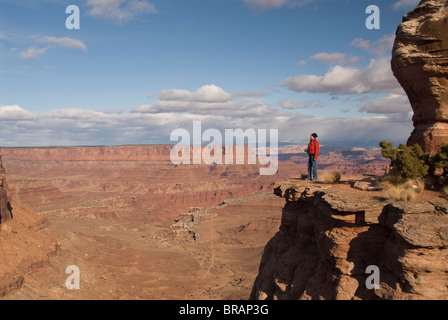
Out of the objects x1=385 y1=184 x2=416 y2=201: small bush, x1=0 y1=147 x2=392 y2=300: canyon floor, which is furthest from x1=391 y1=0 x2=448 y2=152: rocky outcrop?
x1=0 y1=147 x2=392 y2=300: canyon floor

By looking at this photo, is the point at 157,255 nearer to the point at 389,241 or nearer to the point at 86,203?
the point at 389,241

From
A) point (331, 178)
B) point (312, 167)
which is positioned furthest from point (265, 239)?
point (331, 178)

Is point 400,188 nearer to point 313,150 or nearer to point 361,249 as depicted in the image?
point 361,249

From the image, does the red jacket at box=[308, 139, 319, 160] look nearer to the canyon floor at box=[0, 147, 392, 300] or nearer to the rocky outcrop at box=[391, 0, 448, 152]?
the rocky outcrop at box=[391, 0, 448, 152]

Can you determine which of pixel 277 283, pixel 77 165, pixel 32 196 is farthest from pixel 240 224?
pixel 77 165

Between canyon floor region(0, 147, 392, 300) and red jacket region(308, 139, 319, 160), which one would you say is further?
canyon floor region(0, 147, 392, 300)

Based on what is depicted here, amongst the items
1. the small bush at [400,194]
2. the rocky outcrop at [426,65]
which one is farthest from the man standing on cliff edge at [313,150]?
the small bush at [400,194]
